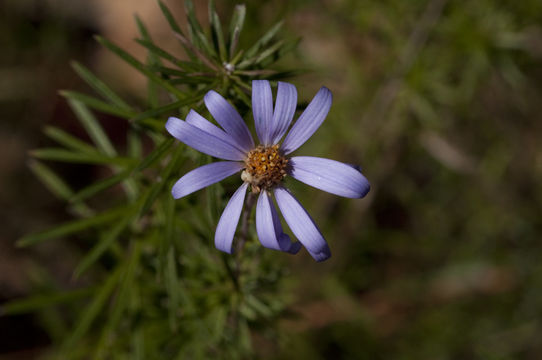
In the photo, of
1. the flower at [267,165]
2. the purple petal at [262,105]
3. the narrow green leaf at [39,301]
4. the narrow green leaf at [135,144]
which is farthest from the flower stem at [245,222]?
the narrow green leaf at [39,301]

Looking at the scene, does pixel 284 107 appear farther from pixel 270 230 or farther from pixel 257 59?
pixel 270 230

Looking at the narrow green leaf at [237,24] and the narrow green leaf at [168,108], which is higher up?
the narrow green leaf at [237,24]

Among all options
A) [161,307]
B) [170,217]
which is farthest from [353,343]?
[170,217]

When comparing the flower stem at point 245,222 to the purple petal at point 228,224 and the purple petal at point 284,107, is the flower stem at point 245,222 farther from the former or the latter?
the purple petal at point 284,107

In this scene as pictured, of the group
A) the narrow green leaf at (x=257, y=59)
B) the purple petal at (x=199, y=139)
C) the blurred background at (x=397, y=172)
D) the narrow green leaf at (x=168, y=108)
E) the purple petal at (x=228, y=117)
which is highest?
the blurred background at (x=397, y=172)

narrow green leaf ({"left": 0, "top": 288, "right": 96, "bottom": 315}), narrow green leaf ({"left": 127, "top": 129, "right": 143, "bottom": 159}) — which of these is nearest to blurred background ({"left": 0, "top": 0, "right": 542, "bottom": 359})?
narrow green leaf ({"left": 127, "top": 129, "right": 143, "bottom": 159})

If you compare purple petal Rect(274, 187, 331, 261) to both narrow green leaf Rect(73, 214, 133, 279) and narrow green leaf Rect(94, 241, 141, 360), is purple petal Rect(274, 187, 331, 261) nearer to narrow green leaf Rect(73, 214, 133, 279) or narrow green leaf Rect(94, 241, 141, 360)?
narrow green leaf Rect(73, 214, 133, 279)

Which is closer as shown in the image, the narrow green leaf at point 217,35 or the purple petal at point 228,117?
the purple petal at point 228,117

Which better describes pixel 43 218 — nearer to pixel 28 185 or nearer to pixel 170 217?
pixel 28 185
